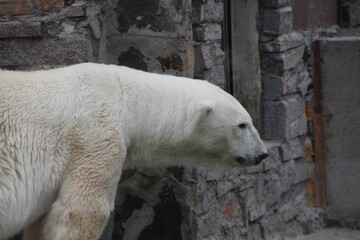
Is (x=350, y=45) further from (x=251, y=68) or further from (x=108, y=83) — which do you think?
(x=108, y=83)

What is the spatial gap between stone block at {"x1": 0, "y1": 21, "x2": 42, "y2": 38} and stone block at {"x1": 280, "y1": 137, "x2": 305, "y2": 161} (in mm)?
2082

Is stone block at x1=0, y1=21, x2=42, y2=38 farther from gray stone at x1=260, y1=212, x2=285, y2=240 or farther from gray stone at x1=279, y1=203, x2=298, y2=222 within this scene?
gray stone at x1=279, y1=203, x2=298, y2=222

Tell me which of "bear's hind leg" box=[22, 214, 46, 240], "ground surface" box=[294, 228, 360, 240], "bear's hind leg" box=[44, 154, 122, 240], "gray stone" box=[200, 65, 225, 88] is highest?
"gray stone" box=[200, 65, 225, 88]

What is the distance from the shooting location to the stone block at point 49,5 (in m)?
5.83

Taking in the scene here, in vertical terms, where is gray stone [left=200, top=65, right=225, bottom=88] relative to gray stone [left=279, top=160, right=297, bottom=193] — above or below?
above

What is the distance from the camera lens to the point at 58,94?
5.05 m

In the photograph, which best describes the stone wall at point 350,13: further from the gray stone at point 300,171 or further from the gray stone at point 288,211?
the gray stone at point 288,211

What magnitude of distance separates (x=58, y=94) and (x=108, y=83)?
25 cm

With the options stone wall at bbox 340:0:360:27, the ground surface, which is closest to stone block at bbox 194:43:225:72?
the ground surface

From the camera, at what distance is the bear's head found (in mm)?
5180

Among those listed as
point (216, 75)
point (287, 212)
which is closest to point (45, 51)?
point (216, 75)

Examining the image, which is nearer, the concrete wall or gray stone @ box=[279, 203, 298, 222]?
gray stone @ box=[279, 203, 298, 222]

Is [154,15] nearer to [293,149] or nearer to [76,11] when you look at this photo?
[76,11]

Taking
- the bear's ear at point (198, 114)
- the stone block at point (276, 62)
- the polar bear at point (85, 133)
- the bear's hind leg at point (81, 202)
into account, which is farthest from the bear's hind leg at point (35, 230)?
the stone block at point (276, 62)
